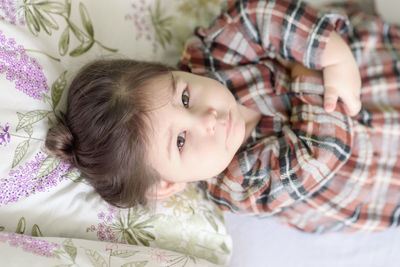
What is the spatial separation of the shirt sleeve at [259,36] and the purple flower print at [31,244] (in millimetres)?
549

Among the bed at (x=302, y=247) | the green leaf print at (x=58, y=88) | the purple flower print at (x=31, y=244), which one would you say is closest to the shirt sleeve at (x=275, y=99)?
the bed at (x=302, y=247)

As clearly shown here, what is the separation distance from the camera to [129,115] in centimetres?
78

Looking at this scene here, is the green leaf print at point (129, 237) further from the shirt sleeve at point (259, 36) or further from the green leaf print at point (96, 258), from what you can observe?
the shirt sleeve at point (259, 36)

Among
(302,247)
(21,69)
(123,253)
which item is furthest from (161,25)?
(302,247)

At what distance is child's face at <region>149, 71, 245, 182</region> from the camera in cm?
81

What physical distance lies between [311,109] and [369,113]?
19cm

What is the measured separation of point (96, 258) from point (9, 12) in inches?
22.1

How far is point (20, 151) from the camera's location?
78 centimetres

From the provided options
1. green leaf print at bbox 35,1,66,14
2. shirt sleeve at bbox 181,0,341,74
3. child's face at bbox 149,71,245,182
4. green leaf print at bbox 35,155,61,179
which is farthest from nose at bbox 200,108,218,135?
green leaf print at bbox 35,1,66,14

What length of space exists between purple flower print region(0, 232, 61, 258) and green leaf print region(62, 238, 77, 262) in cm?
1

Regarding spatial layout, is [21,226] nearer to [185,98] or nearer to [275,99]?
[185,98]

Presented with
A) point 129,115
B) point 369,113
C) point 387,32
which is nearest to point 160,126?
point 129,115

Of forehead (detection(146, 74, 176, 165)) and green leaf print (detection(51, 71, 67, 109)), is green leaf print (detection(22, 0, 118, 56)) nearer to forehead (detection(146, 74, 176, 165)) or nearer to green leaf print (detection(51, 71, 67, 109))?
green leaf print (detection(51, 71, 67, 109))

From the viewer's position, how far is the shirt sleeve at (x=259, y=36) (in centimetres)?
94
